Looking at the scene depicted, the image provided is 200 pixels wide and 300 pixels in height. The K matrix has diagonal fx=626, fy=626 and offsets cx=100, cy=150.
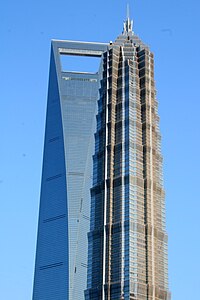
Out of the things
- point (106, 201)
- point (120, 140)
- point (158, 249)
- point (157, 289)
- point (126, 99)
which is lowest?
point (157, 289)

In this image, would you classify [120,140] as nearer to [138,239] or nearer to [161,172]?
[161,172]

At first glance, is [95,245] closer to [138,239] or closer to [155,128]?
[138,239]

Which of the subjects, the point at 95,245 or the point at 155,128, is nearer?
the point at 95,245

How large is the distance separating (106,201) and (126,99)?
3453 centimetres

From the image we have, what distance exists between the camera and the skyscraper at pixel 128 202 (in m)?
166

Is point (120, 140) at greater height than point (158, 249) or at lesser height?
greater

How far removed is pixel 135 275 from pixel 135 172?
3155cm

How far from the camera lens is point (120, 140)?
7416 inches


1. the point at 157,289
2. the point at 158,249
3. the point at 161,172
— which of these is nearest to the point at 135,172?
the point at 161,172

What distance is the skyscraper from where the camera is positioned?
545 ft

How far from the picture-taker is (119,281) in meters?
164

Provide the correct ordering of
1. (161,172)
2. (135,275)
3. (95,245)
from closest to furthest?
(135,275) → (95,245) → (161,172)

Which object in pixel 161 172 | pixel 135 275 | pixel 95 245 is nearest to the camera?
pixel 135 275

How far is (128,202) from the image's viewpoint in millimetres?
175500
